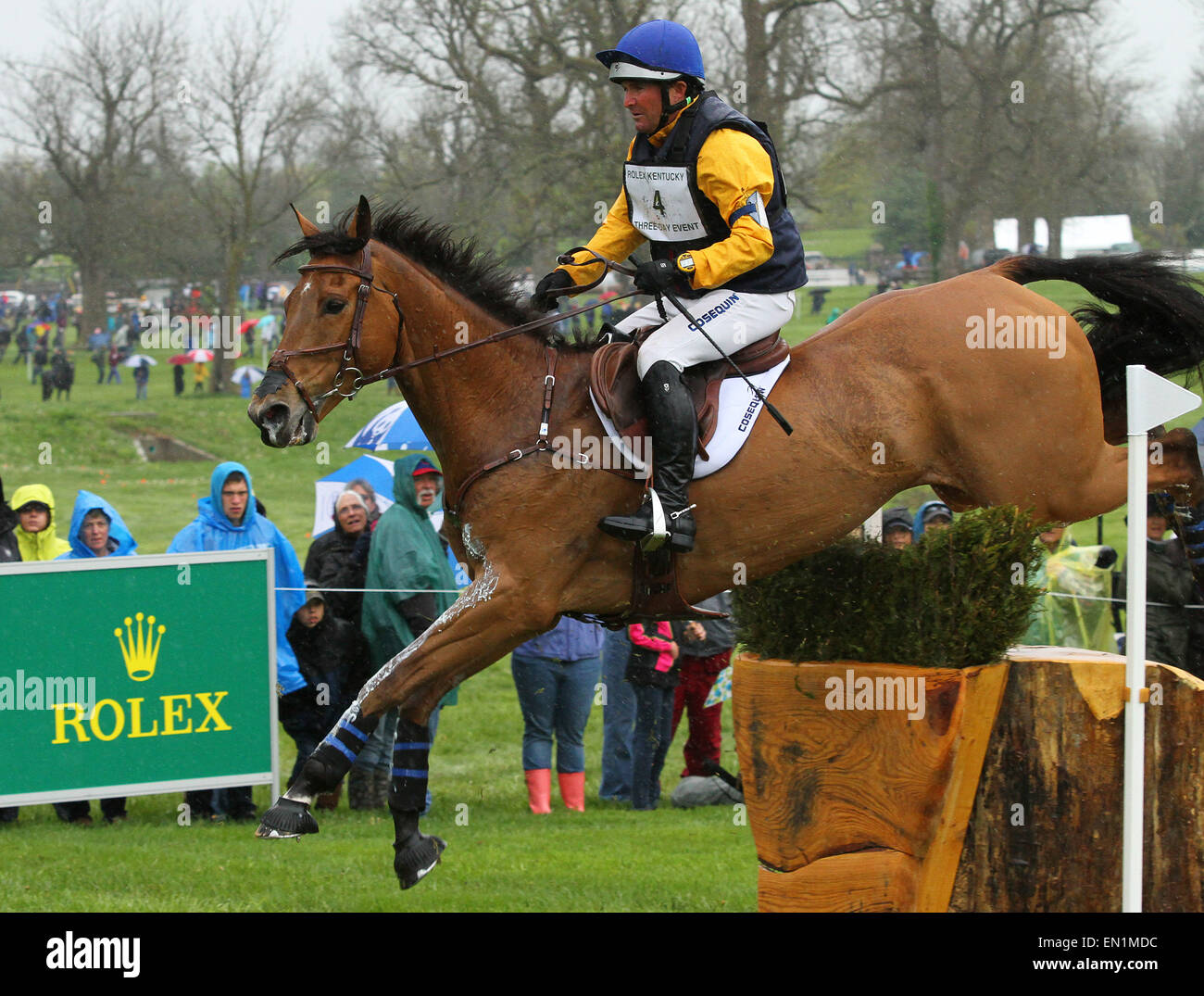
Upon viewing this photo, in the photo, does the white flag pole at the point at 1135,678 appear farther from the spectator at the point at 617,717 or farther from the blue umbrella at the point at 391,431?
the blue umbrella at the point at 391,431

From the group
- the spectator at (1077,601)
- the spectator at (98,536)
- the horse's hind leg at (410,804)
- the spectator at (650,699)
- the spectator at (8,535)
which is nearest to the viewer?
the horse's hind leg at (410,804)

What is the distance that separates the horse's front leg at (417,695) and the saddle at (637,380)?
749mm

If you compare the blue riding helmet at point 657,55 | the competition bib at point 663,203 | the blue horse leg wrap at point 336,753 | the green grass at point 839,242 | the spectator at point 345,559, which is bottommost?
the blue horse leg wrap at point 336,753

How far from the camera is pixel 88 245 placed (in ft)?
65.9

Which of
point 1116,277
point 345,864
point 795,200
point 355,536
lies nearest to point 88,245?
point 795,200

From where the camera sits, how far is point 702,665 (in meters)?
8.38

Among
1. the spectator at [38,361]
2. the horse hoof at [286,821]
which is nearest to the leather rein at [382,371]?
the horse hoof at [286,821]

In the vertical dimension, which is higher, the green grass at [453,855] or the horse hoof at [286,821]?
the horse hoof at [286,821]

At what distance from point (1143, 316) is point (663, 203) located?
2227mm

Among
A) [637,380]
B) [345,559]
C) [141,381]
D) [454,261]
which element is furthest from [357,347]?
[141,381]

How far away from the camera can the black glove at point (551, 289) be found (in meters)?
5.31

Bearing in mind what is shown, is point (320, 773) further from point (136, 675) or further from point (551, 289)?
point (136, 675)

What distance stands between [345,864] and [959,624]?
334 cm

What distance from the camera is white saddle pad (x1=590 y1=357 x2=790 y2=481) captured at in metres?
4.90
